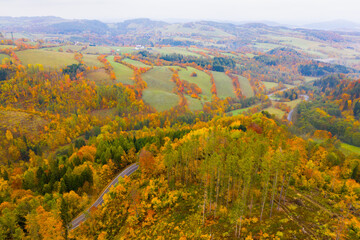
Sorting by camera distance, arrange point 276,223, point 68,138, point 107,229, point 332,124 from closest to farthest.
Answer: point 276,223, point 107,229, point 68,138, point 332,124

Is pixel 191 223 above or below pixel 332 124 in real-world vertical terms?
above

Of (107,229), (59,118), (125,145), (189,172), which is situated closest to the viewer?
(107,229)

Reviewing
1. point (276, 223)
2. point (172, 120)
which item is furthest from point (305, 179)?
point (172, 120)

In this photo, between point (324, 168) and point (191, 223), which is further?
point (324, 168)

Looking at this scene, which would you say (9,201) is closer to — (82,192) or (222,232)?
(82,192)

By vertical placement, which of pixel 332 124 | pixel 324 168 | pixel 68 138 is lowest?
pixel 68 138

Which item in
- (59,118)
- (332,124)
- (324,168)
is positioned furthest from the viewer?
(59,118)

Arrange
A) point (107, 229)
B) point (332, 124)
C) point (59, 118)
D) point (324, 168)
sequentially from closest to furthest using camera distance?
point (107, 229), point (324, 168), point (332, 124), point (59, 118)

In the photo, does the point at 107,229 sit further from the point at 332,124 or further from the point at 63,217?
the point at 332,124

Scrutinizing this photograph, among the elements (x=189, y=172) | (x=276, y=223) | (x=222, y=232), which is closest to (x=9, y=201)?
(x=189, y=172)
